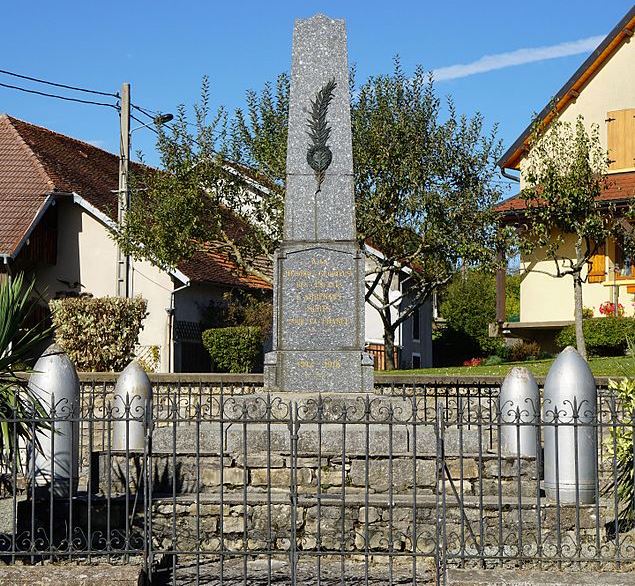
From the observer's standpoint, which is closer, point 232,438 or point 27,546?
point 27,546

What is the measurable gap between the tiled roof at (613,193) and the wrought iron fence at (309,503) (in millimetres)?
14767

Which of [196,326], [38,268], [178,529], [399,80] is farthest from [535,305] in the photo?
[178,529]

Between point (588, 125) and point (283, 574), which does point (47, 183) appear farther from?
point (283, 574)

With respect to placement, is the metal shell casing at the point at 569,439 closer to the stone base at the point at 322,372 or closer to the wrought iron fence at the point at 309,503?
the wrought iron fence at the point at 309,503

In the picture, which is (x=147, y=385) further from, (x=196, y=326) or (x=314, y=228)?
(x=196, y=326)

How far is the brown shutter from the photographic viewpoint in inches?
1094

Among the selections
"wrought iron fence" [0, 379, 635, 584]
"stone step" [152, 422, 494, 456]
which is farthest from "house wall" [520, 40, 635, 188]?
"stone step" [152, 422, 494, 456]

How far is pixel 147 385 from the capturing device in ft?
44.3

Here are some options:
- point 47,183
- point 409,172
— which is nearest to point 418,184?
point 409,172

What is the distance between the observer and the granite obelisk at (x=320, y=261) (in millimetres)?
13047

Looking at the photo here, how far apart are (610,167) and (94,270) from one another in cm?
1314

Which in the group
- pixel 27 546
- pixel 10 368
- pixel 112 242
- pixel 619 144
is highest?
pixel 619 144

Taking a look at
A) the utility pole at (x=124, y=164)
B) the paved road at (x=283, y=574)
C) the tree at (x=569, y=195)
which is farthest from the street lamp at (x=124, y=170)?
the paved road at (x=283, y=574)

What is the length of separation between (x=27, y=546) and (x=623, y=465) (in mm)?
4844
